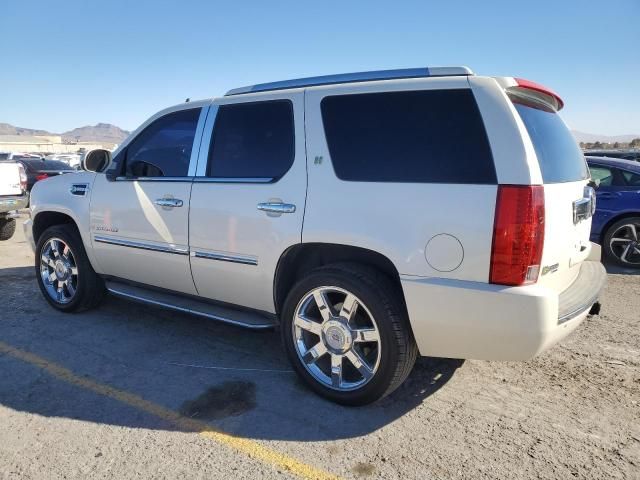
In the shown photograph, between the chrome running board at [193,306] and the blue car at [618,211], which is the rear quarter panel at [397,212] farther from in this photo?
the blue car at [618,211]

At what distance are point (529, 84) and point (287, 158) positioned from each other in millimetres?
1539

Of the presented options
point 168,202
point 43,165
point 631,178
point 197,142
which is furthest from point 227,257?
point 43,165

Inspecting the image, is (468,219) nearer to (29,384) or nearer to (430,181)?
(430,181)

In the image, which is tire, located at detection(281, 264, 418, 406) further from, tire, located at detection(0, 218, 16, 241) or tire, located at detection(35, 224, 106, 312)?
tire, located at detection(0, 218, 16, 241)

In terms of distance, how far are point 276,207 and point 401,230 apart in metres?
0.89

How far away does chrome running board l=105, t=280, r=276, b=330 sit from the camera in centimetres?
346

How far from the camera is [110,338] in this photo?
416 centimetres

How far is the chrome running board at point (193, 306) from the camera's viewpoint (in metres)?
3.46

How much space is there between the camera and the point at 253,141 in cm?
346

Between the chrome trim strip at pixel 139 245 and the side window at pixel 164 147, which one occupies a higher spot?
the side window at pixel 164 147

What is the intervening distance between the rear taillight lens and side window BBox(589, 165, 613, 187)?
549 centimetres

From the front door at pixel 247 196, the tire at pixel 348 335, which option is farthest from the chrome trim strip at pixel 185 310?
the tire at pixel 348 335

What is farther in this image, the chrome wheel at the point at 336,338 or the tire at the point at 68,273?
the tire at the point at 68,273

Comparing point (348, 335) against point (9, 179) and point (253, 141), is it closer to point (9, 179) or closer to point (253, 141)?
point (253, 141)
